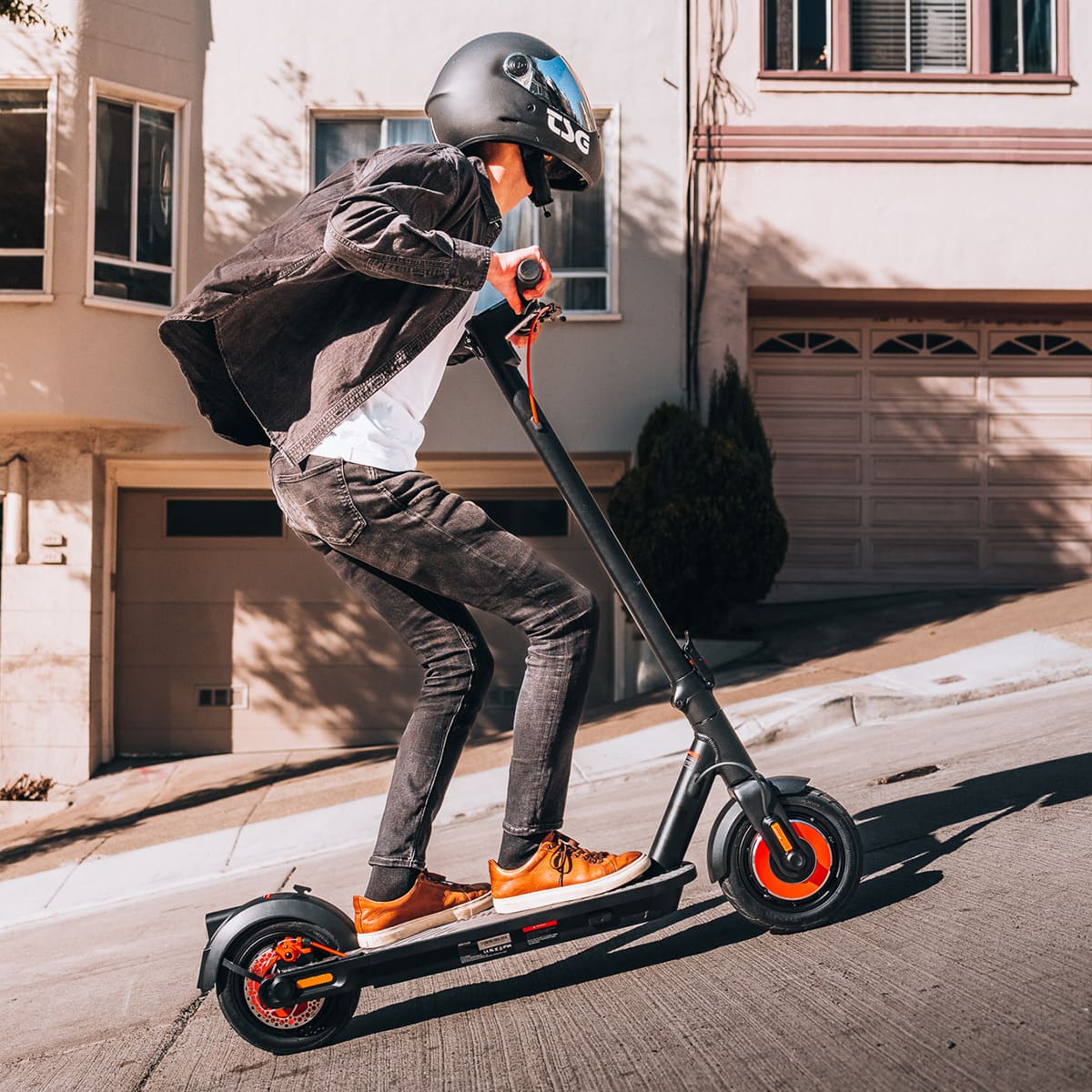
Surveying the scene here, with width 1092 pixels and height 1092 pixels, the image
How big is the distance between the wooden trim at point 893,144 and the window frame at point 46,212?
583 cm

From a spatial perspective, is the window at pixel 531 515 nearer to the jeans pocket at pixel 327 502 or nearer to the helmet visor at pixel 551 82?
the helmet visor at pixel 551 82

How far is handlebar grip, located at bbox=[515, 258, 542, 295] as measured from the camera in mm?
2600

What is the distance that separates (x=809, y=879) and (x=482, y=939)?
2.69 ft

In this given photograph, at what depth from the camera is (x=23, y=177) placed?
10.4 meters

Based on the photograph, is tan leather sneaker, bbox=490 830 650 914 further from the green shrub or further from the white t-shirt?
the green shrub

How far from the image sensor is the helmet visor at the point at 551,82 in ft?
9.35

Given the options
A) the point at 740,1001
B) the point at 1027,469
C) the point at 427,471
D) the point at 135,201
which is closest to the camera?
the point at 740,1001

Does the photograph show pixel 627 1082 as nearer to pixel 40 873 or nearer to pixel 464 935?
pixel 464 935

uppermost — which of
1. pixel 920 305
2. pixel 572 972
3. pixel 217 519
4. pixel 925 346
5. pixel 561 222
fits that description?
pixel 561 222

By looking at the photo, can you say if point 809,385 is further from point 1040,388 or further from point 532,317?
point 532,317

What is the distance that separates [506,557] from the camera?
8.50 feet

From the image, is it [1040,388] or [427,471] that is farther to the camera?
[1040,388]

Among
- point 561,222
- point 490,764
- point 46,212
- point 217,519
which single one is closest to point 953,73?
point 561,222

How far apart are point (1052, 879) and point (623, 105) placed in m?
9.42
